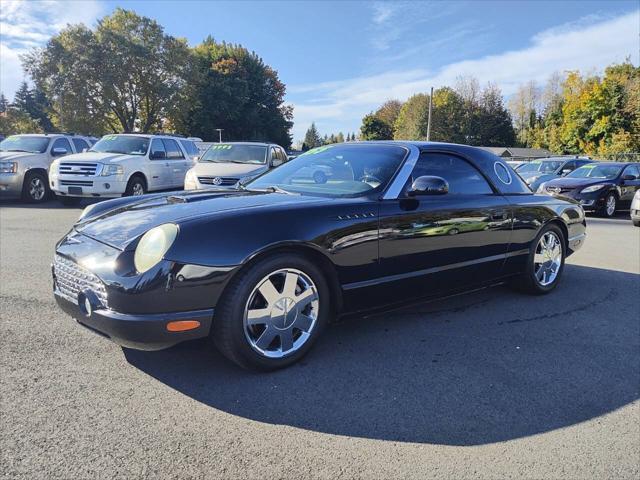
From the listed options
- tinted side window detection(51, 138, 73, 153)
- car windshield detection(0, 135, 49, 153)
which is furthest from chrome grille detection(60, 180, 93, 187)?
tinted side window detection(51, 138, 73, 153)

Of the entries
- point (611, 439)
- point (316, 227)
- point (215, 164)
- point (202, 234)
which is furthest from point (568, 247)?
Answer: point (215, 164)

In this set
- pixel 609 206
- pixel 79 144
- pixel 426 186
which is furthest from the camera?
pixel 79 144

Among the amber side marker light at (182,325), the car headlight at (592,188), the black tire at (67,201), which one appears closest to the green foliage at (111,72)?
the black tire at (67,201)

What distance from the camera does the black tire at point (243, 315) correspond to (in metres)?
2.76

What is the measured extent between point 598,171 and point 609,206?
1.50 m

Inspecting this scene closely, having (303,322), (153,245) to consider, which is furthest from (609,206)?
(153,245)

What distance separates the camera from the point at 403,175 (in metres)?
3.70

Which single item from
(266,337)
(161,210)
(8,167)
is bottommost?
(266,337)

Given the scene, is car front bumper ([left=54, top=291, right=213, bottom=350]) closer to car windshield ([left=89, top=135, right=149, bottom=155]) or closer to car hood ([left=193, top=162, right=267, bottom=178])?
car hood ([left=193, top=162, right=267, bottom=178])

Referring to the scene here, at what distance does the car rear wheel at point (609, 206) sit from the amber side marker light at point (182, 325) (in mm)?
13578

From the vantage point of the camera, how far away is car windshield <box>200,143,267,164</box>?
1110 centimetres

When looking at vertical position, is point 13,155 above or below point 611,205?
above

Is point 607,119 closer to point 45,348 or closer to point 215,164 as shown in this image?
point 215,164

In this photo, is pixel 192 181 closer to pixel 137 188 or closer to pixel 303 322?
pixel 137 188
